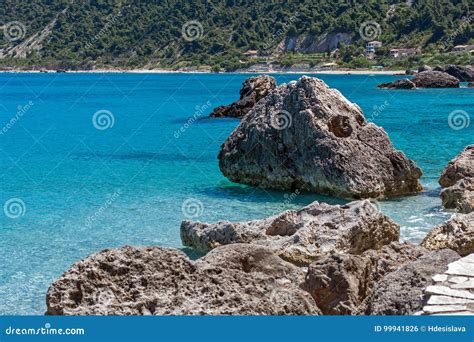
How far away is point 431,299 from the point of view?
816 centimetres

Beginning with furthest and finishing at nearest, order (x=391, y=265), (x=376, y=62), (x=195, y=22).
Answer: (x=195, y=22) < (x=376, y=62) < (x=391, y=265)

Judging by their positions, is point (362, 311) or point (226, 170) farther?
point (226, 170)

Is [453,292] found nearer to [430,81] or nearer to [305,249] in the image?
[305,249]

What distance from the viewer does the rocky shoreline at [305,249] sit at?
8.42m

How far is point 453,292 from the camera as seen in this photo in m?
8.32

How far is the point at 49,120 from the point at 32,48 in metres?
146

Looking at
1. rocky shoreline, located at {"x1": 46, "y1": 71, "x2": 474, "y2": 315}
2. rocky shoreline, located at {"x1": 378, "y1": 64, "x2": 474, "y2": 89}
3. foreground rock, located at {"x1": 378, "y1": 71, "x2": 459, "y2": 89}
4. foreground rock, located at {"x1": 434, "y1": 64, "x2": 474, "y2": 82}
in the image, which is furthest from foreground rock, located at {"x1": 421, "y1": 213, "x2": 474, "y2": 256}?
foreground rock, located at {"x1": 434, "y1": 64, "x2": 474, "y2": 82}

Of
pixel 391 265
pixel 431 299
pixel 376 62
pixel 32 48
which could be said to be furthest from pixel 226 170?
pixel 32 48

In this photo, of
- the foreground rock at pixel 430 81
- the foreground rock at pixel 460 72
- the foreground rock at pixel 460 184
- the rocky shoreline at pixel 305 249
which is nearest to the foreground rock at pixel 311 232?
the rocky shoreline at pixel 305 249

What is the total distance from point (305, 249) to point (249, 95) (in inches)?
1374

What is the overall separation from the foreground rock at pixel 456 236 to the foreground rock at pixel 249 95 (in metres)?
30.6

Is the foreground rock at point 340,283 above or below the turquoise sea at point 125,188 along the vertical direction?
above

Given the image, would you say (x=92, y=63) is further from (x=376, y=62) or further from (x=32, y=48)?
(x=376, y=62)

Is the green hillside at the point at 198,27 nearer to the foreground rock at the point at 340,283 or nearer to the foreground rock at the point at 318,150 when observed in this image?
the foreground rock at the point at 318,150
